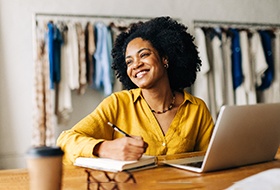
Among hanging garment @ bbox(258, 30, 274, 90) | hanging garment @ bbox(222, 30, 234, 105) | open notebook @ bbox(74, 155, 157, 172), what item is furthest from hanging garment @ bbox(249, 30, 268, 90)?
open notebook @ bbox(74, 155, 157, 172)

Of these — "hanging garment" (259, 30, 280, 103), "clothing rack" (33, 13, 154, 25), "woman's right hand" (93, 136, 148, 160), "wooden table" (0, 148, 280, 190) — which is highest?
"clothing rack" (33, 13, 154, 25)

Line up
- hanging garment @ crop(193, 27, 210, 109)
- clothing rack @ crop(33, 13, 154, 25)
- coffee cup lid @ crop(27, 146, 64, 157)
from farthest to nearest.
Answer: hanging garment @ crop(193, 27, 210, 109) < clothing rack @ crop(33, 13, 154, 25) < coffee cup lid @ crop(27, 146, 64, 157)

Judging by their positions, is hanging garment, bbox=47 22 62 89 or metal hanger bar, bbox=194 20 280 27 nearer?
hanging garment, bbox=47 22 62 89

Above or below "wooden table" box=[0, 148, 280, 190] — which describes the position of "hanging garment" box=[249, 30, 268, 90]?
above

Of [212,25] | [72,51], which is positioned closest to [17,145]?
[72,51]

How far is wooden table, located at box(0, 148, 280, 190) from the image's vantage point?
110cm

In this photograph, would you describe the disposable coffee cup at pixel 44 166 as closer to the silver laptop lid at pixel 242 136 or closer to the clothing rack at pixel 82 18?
the silver laptop lid at pixel 242 136

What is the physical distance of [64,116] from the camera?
3.95 meters

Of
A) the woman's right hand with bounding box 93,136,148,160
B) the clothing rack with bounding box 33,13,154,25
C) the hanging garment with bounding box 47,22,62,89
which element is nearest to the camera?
the woman's right hand with bounding box 93,136,148,160

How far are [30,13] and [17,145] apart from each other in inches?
51.5

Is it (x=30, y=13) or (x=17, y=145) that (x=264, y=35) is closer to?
(x=30, y=13)

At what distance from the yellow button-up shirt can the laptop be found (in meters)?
0.52

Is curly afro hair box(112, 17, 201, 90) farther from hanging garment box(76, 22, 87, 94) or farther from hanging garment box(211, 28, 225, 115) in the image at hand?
hanging garment box(211, 28, 225, 115)

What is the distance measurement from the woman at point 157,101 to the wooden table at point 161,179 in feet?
1.57
